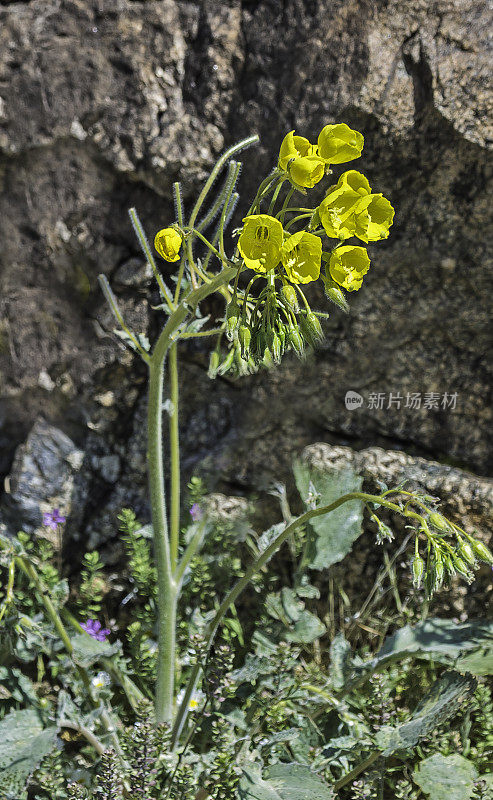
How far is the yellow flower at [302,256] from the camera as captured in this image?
147 cm

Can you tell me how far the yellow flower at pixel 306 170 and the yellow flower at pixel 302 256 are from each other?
0.11 m

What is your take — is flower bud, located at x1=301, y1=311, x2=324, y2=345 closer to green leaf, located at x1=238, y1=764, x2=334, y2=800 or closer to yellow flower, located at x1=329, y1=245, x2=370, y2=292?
yellow flower, located at x1=329, y1=245, x2=370, y2=292

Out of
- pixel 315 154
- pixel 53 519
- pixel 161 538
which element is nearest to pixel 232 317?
pixel 315 154

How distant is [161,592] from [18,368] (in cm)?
113

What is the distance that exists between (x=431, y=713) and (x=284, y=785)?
41 centimetres

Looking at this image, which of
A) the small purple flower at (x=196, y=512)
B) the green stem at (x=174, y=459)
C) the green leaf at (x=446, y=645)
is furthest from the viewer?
the small purple flower at (x=196, y=512)

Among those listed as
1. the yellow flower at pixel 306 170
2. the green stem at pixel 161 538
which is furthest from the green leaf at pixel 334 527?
the yellow flower at pixel 306 170

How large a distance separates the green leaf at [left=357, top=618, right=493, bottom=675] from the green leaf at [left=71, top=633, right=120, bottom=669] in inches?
29.5

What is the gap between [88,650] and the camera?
7.25 feet

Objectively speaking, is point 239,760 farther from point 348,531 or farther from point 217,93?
point 217,93

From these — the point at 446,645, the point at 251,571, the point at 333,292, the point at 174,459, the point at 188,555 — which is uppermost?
the point at 333,292

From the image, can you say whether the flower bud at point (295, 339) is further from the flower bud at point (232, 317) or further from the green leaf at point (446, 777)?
the green leaf at point (446, 777)

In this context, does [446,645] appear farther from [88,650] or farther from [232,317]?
[232,317]

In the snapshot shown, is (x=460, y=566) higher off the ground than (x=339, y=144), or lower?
lower
